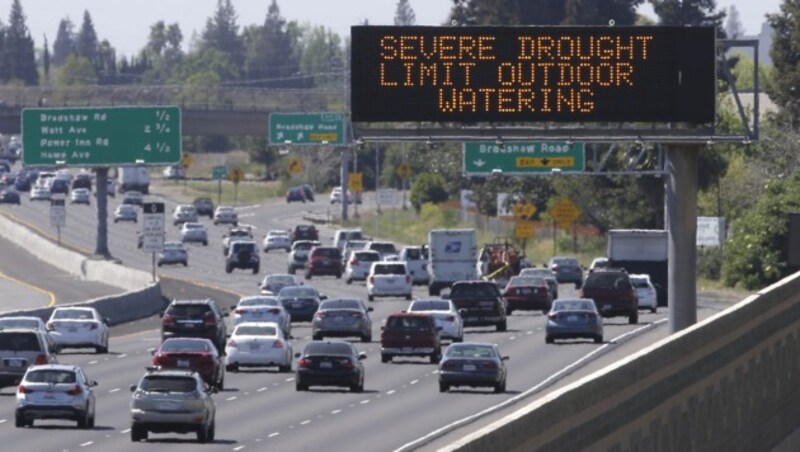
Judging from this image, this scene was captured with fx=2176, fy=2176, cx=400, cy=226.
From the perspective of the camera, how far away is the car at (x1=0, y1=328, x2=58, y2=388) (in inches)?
1779

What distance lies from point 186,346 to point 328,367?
311 cm

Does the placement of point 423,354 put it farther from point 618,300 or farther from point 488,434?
point 488,434

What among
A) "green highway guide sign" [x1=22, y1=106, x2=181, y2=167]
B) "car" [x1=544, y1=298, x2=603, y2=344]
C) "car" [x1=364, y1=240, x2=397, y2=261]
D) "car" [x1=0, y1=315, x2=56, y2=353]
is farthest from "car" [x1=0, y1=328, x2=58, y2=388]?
"car" [x1=364, y1=240, x2=397, y2=261]

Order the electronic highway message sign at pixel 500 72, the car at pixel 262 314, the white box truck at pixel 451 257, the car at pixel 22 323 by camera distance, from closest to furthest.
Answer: the electronic highway message sign at pixel 500 72, the car at pixel 22 323, the car at pixel 262 314, the white box truck at pixel 451 257

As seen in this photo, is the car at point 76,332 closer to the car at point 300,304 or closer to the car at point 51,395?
the car at point 300,304

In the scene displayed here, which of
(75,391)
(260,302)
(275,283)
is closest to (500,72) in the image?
(75,391)

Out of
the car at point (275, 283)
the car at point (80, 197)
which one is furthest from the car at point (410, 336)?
the car at point (80, 197)

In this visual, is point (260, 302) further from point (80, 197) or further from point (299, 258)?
point (80, 197)

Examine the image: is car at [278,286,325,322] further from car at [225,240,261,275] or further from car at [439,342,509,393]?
car at [225,240,261,275]

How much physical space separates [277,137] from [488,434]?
85.2 metres

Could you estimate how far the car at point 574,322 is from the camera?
5859 centimetres

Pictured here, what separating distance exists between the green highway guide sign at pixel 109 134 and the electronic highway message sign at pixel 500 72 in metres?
56.0

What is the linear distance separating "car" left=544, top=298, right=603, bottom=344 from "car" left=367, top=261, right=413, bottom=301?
63.4 feet

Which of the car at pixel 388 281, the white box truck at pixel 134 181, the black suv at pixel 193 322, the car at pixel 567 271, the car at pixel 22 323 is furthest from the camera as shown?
the white box truck at pixel 134 181
